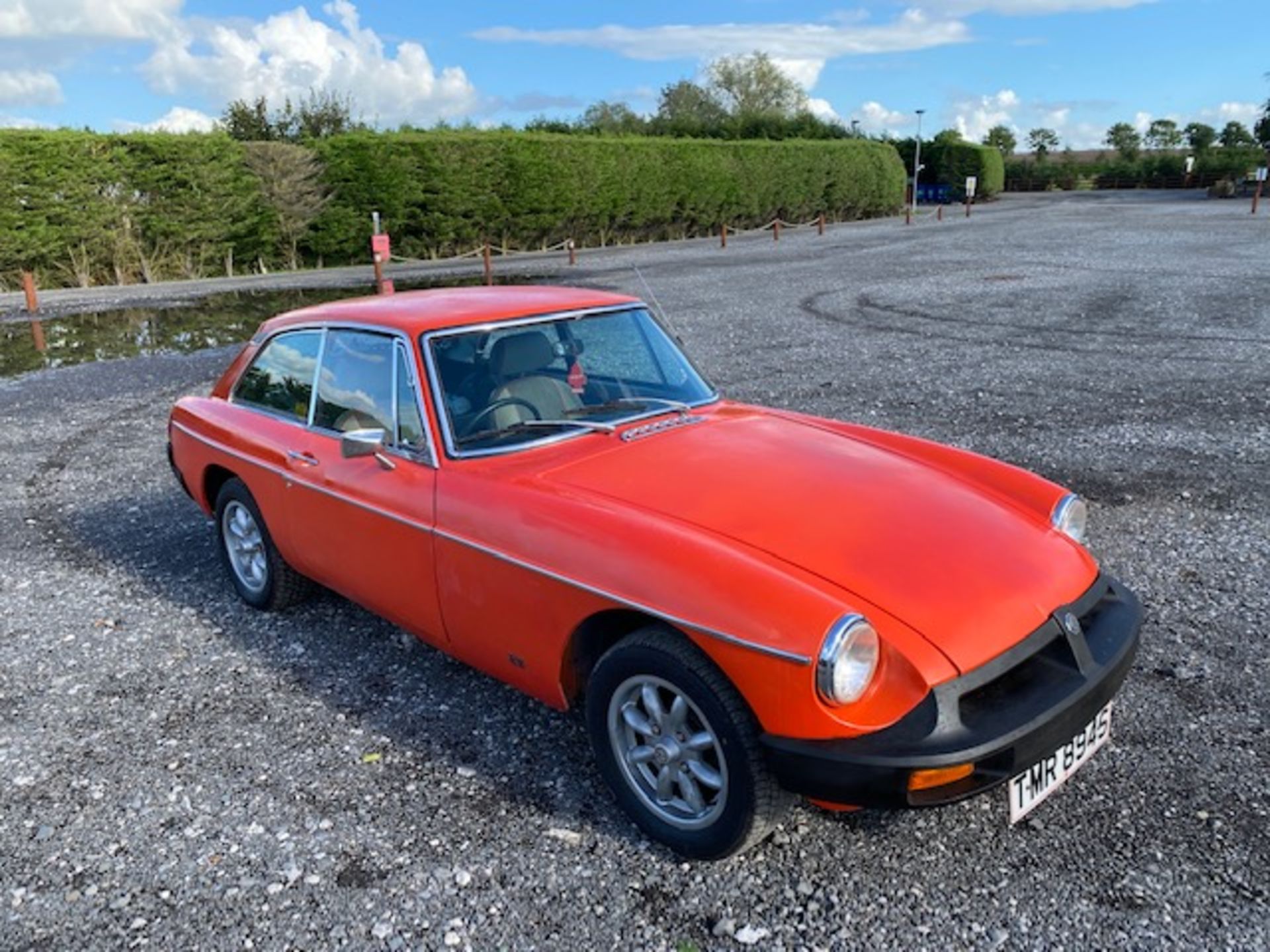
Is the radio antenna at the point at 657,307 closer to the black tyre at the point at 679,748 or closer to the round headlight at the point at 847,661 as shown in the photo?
the black tyre at the point at 679,748

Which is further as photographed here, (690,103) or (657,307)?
(690,103)

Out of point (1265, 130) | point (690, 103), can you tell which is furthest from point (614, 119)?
point (1265, 130)

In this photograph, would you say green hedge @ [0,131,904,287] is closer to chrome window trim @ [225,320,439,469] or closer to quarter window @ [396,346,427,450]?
chrome window trim @ [225,320,439,469]

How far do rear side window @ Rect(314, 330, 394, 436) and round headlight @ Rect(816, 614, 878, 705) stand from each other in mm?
2030

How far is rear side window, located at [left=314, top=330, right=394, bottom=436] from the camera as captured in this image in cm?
384

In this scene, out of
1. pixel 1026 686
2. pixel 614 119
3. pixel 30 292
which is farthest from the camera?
pixel 614 119

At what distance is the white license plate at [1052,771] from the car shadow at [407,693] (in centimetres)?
47

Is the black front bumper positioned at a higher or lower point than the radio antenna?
lower

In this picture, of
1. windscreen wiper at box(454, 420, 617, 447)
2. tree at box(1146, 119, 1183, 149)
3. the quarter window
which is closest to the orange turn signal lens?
windscreen wiper at box(454, 420, 617, 447)

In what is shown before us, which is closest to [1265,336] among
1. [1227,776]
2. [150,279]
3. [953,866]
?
[1227,776]

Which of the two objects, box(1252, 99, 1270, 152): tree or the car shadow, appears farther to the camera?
box(1252, 99, 1270, 152): tree

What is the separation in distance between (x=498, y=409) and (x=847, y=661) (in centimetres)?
177

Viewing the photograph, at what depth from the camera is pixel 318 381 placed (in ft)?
14.1

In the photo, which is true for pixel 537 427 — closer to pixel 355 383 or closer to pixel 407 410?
pixel 407 410
